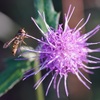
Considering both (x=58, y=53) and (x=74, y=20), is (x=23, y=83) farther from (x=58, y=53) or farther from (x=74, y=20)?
(x=58, y=53)

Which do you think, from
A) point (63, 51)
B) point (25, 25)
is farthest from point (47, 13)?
point (25, 25)

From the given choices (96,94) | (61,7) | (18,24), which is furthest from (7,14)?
(96,94)

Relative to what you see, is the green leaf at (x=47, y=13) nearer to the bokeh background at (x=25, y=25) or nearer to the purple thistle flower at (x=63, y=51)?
the purple thistle flower at (x=63, y=51)

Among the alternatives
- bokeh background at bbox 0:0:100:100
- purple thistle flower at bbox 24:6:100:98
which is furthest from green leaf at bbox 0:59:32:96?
bokeh background at bbox 0:0:100:100

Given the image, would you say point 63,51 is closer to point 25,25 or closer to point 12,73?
point 12,73

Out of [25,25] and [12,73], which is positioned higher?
[25,25]

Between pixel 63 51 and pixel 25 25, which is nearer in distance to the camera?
pixel 63 51

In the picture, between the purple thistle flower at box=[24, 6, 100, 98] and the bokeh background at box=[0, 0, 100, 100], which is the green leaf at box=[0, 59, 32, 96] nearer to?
the purple thistle flower at box=[24, 6, 100, 98]
